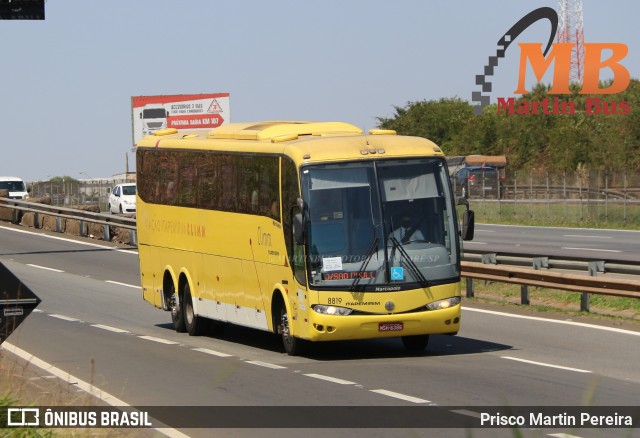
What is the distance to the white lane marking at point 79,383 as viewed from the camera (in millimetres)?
11838

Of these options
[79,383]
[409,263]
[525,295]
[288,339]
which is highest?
[409,263]

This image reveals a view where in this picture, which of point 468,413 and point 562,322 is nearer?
point 468,413

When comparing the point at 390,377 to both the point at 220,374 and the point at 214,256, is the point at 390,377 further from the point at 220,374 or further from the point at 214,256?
the point at 214,256

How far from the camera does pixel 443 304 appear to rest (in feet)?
58.7

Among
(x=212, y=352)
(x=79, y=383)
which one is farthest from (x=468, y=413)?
(x=212, y=352)

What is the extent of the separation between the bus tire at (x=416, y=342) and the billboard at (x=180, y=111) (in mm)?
66870

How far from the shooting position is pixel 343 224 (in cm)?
1770

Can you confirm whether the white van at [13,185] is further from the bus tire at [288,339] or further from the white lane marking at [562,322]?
the bus tire at [288,339]

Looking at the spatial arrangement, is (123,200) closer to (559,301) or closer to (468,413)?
(559,301)

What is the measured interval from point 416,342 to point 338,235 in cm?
215

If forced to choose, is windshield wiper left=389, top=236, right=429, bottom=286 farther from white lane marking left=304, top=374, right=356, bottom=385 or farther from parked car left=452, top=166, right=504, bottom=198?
parked car left=452, top=166, right=504, bottom=198

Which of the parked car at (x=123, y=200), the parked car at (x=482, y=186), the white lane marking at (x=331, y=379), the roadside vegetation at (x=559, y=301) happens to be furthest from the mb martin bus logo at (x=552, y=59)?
the white lane marking at (x=331, y=379)

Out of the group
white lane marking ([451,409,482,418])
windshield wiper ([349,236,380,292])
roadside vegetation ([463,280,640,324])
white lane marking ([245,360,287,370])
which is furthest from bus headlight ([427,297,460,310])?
white lane marking ([451,409,482,418])

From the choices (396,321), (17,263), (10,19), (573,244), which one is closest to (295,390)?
(396,321)
